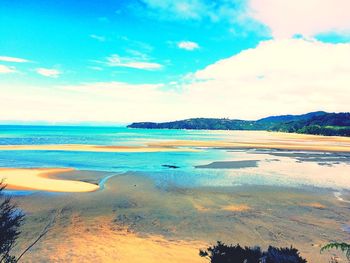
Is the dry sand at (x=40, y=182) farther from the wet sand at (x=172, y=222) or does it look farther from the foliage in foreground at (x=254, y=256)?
the foliage in foreground at (x=254, y=256)

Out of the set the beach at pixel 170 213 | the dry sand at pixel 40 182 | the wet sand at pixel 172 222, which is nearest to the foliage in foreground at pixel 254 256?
the wet sand at pixel 172 222

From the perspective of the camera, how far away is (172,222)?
1457cm

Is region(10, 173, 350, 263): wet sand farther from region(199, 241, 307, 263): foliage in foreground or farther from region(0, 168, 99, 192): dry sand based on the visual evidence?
region(199, 241, 307, 263): foliage in foreground

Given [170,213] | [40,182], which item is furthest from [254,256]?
[40,182]

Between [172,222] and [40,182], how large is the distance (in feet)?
47.4

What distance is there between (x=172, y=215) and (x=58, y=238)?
18.8 ft

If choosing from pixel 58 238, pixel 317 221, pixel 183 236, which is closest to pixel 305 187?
pixel 317 221

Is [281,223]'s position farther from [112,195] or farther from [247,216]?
[112,195]

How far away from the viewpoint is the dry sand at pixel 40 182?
72.2 feet

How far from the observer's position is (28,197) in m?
19.1

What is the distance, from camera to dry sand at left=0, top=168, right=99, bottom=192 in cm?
2201

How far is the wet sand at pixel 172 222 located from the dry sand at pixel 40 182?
7.25 feet

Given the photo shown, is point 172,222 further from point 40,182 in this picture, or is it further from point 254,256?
point 40,182

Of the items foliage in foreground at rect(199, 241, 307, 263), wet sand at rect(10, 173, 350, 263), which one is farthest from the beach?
foliage in foreground at rect(199, 241, 307, 263)
